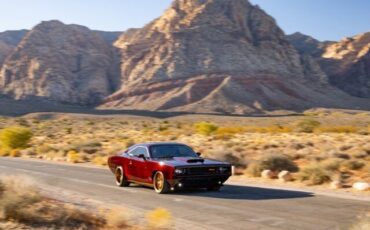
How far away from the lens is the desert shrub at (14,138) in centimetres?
4472

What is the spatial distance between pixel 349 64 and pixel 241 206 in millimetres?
157125

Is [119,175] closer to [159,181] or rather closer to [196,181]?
[159,181]

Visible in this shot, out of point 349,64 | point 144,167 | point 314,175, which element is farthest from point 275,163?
point 349,64

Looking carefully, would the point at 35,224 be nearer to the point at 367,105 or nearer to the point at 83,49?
the point at 367,105

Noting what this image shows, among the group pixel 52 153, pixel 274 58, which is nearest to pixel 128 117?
pixel 274 58

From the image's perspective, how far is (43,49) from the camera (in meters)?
141

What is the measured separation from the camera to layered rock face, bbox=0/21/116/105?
131 m

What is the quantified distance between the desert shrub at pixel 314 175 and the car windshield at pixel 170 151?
13.7 ft

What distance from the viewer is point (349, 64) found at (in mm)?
162000

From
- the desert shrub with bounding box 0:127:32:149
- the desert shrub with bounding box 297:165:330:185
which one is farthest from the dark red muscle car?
the desert shrub with bounding box 0:127:32:149

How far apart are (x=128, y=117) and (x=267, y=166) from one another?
8879cm

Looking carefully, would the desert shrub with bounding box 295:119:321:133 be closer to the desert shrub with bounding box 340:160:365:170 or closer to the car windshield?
the desert shrub with bounding box 340:160:365:170

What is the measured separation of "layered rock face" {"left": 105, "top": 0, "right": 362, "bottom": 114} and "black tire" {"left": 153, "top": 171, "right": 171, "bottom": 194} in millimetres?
97982

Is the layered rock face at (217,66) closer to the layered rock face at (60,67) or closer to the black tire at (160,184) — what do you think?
the layered rock face at (60,67)
